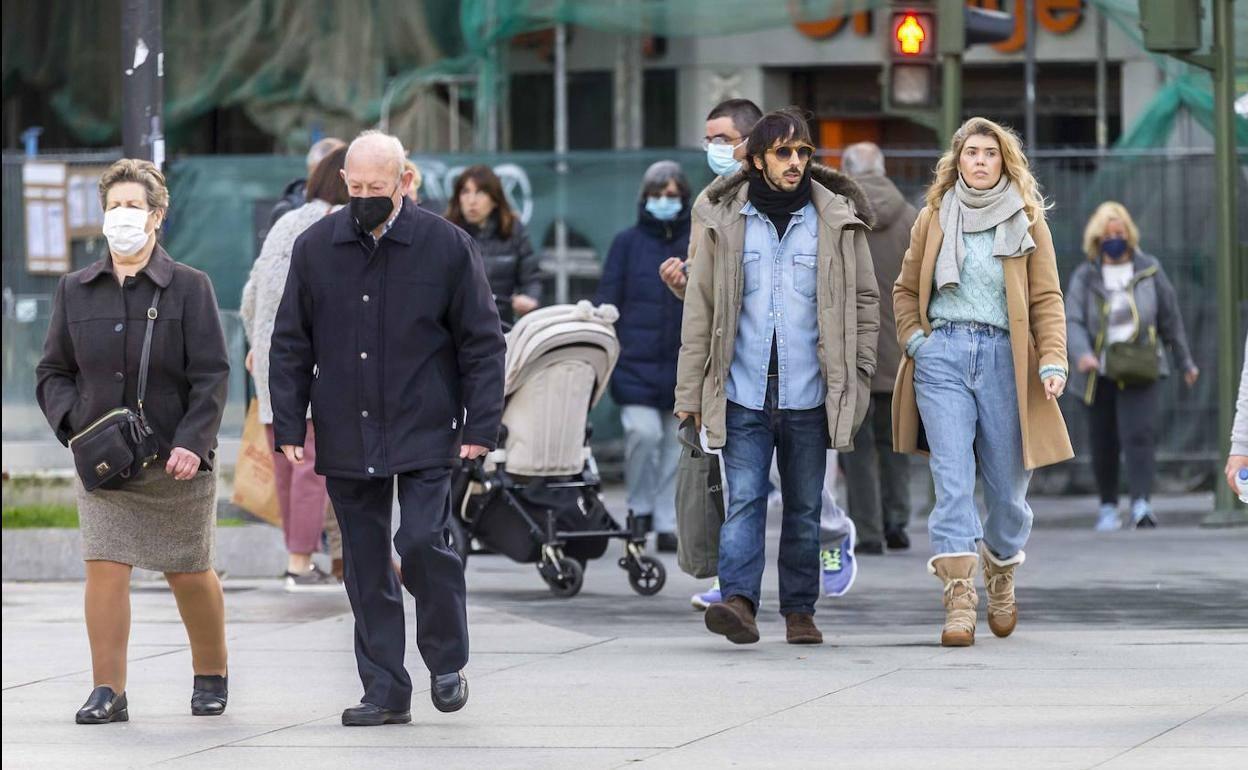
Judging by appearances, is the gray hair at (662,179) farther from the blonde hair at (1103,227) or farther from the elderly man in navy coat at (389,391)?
the elderly man in navy coat at (389,391)

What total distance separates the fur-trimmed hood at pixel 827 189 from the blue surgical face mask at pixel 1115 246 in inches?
180

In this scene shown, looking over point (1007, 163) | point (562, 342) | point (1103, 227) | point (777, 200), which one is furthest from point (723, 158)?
point (1103, 227)

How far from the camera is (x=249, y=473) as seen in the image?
34.2ft

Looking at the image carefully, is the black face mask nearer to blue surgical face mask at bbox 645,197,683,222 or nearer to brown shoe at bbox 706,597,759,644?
brown shoe at bbox 706,597,759,644

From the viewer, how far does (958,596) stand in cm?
793

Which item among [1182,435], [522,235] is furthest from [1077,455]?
[522,235]

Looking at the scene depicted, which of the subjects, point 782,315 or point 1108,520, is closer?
point 782,315

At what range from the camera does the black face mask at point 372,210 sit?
6652mm

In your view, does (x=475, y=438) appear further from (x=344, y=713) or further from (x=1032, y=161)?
(x=1032, y=161)

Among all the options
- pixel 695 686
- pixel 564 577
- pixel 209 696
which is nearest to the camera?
pixel 209 696

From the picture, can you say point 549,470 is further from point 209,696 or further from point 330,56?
point 330,56

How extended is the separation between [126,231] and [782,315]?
229 centimetres

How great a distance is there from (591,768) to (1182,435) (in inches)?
344

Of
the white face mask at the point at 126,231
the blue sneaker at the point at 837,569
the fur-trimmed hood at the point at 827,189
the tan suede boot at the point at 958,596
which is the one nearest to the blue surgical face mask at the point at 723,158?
the fur-trimmed hood at the point at 827,189
